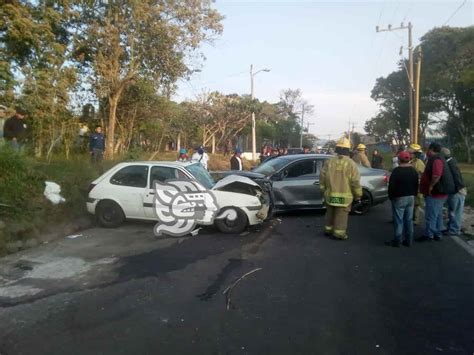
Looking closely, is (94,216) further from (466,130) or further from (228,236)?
(466,130)

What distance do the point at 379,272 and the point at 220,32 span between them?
16.4m

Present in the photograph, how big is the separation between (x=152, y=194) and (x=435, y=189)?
5206 millimetres

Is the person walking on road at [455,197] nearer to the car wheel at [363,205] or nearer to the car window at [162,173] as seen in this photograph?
the car wheel at [363,205]

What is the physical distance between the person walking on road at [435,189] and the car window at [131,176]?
208 inches

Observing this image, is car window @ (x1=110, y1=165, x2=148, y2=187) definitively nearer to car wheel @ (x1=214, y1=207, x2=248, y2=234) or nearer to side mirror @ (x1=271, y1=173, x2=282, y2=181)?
car wheel @ (x1=214, y1=207, x2=248, y2=234)

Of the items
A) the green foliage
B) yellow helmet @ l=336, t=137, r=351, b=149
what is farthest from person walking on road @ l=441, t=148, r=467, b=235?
the green foliage

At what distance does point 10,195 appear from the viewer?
8352mm

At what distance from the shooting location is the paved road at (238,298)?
3805 millimetres

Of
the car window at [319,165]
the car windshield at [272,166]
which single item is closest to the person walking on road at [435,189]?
the car window at [319,165]

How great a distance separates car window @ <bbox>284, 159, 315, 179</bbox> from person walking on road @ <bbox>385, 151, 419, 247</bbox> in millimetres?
3219

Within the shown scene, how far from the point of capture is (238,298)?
4863 mm

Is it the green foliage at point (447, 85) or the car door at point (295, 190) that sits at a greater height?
the green foliage at point (447, 85)

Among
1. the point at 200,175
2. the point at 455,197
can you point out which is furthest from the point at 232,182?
the point at 455,197

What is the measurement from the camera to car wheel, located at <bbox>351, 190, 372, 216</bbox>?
1076cm
